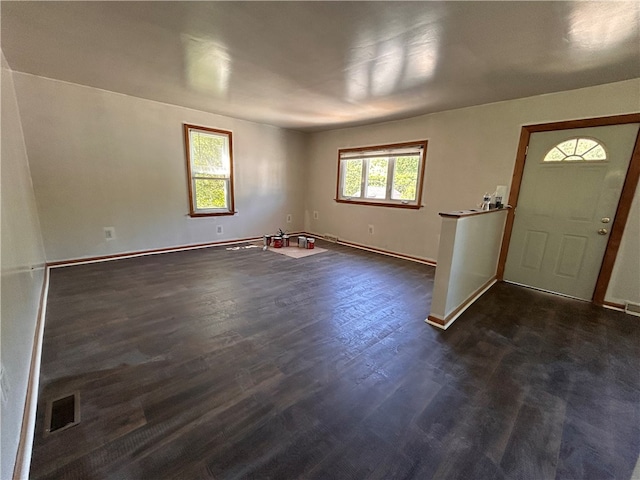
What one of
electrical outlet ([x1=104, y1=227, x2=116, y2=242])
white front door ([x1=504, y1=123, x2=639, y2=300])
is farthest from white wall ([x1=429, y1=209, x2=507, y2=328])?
electrical outlet ([x1=104, y1=227, x2=116, y2=242])

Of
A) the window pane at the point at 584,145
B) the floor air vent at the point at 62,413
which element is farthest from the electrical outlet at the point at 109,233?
the window pane at the point at 584,145

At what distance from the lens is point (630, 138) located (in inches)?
107

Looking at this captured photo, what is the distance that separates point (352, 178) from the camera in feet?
18.1

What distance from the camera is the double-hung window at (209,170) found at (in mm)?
4605

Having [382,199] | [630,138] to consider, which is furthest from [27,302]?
[630,138]

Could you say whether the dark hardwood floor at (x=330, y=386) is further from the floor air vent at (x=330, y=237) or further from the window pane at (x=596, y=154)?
the floor air vent at (x=330, y=237)

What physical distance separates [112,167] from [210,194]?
1479mm

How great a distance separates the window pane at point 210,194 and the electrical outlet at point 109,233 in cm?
130

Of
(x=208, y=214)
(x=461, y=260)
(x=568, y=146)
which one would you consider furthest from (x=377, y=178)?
(x=208, y=214)

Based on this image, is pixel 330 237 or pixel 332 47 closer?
pixel 332 47

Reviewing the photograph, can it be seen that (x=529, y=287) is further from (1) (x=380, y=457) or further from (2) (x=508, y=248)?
(1) (x=380, y=457)

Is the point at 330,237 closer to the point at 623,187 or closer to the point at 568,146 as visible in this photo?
the point at 568,146

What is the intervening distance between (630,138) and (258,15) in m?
3.75

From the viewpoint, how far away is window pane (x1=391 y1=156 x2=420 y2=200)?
454cm
